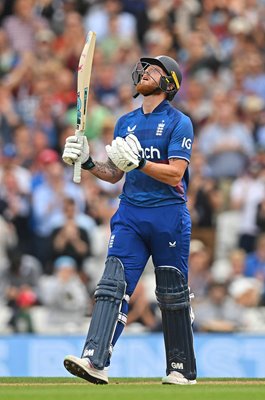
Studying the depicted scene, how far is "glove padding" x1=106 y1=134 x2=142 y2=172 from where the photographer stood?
8430mm

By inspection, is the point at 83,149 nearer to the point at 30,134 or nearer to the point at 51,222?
the point at 51,222

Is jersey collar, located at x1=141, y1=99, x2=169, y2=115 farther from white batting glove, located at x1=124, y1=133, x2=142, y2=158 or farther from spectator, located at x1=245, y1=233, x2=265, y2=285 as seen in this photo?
spectator, located at x1=245, y1=233, x2=265, y2=285

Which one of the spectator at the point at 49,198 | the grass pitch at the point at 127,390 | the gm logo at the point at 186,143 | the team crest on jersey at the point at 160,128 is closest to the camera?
the grass pitch at the point at 127,390

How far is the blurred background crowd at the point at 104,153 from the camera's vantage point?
45.3 feet

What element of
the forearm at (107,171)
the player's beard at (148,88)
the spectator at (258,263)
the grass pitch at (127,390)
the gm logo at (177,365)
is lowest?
the grass pitch at (127,390)

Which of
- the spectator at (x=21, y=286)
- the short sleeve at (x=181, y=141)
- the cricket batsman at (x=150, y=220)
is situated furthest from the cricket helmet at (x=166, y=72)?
A: the spectator at (x=21, y=286)

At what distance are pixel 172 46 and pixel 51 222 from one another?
13.2 ft

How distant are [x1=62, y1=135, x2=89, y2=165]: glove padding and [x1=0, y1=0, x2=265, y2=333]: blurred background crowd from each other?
4.99 meters

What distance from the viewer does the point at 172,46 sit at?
1761 centimetres

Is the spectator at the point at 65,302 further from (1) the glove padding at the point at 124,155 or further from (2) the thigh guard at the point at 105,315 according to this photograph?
(1) the glove padding at the point at 124,155

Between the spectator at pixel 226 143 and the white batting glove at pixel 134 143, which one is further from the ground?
the spectator at pixel 226 143

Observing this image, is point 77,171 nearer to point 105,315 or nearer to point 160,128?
point 160,128

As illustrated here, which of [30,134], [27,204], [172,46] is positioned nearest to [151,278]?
[27,204]

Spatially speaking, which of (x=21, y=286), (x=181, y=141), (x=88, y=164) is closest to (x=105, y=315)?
(x=88, y=164)
